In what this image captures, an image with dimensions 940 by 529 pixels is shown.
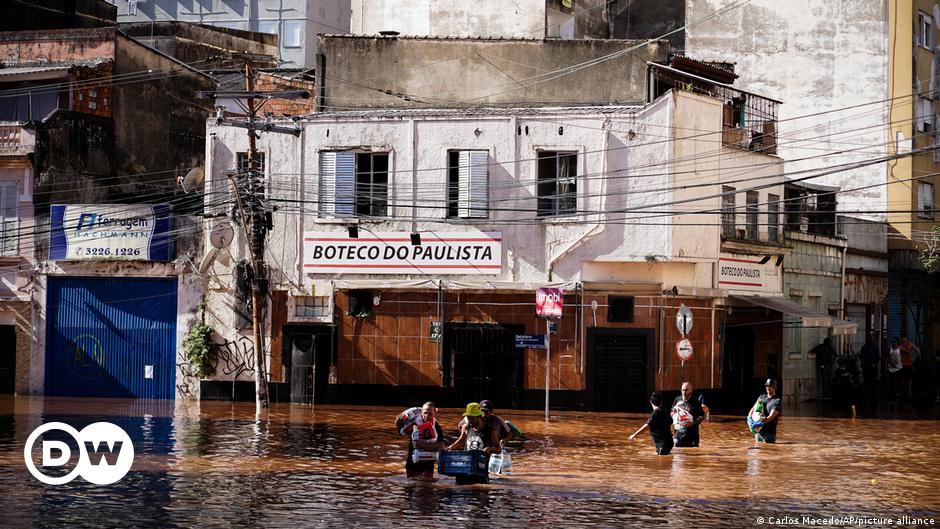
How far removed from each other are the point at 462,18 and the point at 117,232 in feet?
42.1

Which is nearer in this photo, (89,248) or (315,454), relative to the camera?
(315,454)

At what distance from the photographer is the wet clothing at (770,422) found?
26.5 metres

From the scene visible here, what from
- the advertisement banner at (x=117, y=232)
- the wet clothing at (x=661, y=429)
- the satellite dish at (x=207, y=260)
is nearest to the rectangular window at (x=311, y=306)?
the satellite dish at (x=207, y=260)

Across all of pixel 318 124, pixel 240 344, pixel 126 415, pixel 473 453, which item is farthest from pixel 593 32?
pixel 473 453

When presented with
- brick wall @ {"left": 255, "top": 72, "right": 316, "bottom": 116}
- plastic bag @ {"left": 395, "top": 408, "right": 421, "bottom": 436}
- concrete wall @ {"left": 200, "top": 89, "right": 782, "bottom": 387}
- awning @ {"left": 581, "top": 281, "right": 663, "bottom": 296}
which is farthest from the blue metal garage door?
plastic bag @ {"left": 395, "top": 408, "right": 421, "bottom": 436}

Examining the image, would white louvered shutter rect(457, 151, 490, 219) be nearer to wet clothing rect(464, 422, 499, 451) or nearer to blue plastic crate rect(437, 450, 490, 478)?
wet clothing rect(464, 422, 499, 451)

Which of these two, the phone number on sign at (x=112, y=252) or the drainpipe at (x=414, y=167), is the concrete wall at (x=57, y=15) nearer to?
the phone number on sign at (x=112, y=252)

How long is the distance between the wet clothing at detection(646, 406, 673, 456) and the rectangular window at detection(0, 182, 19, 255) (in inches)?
868

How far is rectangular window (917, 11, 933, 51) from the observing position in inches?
2037

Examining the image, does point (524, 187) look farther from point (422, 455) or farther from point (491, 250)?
point (422, 455)

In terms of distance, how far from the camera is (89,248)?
37.7 metres

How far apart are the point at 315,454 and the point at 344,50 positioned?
56.8 ft

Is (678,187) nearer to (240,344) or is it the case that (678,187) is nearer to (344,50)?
(344,50)

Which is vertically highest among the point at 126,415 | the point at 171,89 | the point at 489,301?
the point at 171,89
